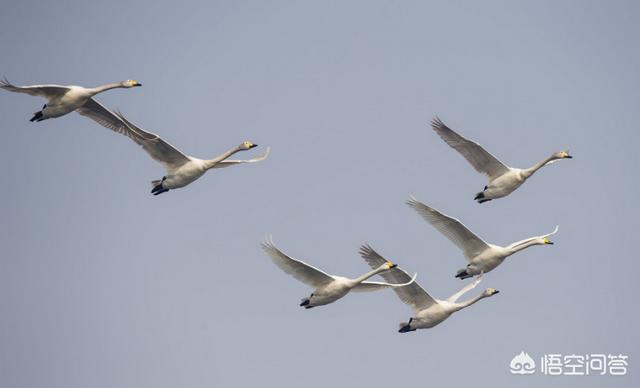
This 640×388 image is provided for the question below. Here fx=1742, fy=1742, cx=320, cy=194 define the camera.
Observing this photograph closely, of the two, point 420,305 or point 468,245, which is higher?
point 468,245

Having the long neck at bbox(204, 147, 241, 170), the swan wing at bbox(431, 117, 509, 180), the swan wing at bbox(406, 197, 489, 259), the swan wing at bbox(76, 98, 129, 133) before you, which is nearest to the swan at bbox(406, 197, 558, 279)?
the swan wing at bbox(406, 197, 489, 259)

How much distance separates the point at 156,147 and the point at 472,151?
1299 centimetres

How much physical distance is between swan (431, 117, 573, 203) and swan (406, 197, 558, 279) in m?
2.44

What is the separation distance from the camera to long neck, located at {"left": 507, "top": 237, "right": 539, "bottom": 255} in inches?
2798

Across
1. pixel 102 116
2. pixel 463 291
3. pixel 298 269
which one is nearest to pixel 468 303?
pixel 463 291

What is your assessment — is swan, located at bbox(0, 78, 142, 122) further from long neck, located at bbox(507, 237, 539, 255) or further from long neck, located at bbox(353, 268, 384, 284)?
long neck, located at bbox(507, 237, 539, 255)

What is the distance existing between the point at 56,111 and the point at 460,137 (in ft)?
53.7

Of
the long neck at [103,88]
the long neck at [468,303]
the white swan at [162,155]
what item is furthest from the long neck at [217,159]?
the long neck at [468,303]

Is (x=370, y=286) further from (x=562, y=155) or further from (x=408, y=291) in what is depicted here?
(x=562, y=155)

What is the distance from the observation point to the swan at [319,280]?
65.2m

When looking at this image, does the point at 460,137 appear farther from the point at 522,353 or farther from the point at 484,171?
the point at 522,353

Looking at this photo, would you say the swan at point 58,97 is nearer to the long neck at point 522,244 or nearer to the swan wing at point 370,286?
the swan wing at point 370,286

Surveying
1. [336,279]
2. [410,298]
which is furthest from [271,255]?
[410,298]

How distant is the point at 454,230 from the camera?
70.2 meters
